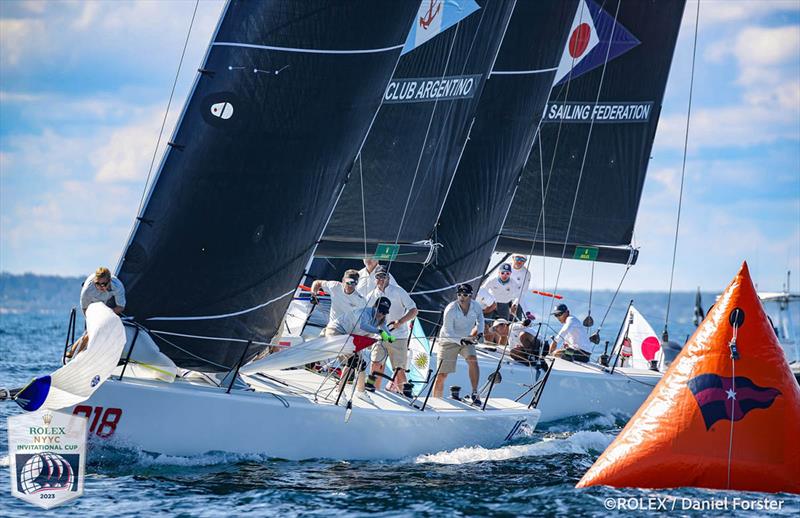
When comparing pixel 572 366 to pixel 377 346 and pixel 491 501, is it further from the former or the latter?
pixel 491 501

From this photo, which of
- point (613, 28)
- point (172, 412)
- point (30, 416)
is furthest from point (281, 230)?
point (613, 28)

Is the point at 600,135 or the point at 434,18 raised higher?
the point at 434,18

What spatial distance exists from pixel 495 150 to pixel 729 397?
7532 mm

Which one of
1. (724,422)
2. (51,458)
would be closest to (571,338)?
(724,422)

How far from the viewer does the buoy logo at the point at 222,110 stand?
1012 cm

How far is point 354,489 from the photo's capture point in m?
9.53

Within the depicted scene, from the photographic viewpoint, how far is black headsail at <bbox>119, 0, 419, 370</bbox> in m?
10.1

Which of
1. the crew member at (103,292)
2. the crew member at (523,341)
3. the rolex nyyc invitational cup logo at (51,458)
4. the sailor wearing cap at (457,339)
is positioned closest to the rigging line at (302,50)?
the crew member at (103,292)

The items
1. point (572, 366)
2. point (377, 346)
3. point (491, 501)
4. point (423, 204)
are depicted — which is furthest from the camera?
point (572, 366)

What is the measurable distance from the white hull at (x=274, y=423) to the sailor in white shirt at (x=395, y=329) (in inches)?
28.1

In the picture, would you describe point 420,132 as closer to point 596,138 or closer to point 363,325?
point 363,325

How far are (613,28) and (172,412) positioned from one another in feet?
36.6

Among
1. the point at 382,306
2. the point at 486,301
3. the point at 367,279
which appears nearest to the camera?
the point at 382,306

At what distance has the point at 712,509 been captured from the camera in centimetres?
867
